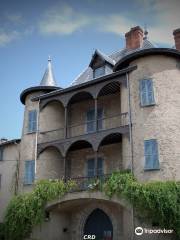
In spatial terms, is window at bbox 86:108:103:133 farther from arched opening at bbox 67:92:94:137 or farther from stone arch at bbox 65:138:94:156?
stone arch at bbox 65:138:94:156

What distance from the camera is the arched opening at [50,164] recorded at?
21344 millimetres

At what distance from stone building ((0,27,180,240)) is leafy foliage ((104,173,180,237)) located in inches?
26.0

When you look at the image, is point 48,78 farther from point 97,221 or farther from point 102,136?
point 97,221

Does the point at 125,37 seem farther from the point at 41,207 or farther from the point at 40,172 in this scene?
the point at 41,207

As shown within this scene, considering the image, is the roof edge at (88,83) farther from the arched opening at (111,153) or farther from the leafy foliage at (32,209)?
the leafy foliage at (32,209)

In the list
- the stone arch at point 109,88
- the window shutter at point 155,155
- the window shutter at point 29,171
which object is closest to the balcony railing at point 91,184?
the window shutter at point 155,155

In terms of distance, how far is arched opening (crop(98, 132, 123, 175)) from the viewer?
65.7 feet

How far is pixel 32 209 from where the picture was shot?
1906cm

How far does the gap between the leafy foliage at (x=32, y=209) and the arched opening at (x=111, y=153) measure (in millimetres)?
2930

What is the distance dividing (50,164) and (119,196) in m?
6.80

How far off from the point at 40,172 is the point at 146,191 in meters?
8.27

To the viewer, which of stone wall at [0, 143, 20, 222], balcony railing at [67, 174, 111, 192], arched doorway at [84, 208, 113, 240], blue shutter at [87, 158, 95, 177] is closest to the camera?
balcony railing at [67, 174, 111, 192]

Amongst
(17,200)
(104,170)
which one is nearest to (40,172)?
(17,200)

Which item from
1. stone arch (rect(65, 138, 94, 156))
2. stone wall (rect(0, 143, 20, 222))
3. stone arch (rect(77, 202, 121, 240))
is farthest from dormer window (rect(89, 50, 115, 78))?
stone arch (rect(77, 202, 121, 240))
